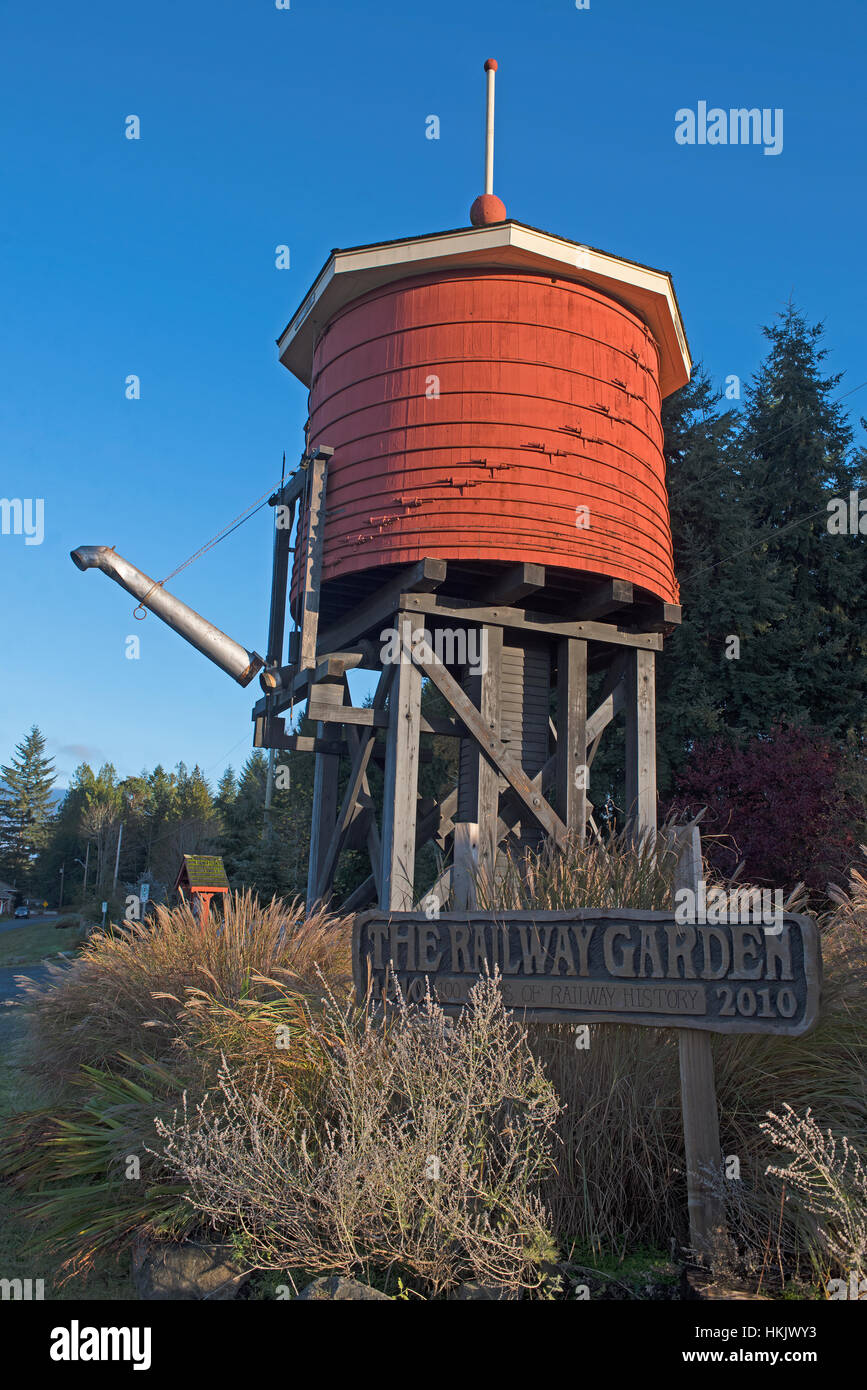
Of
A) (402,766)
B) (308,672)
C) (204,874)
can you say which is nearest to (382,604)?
(308,672)

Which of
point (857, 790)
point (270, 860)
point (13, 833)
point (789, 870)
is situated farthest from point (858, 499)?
point (13, 833)

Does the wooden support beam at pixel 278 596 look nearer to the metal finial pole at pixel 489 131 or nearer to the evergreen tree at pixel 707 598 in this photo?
the metal finial pole at pixel 489 131

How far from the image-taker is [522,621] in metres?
9.19

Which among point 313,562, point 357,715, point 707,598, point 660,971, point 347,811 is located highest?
point 707,598

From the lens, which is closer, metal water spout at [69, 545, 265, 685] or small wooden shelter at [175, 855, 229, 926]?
metal water spout at [69, 545, 265, 685]

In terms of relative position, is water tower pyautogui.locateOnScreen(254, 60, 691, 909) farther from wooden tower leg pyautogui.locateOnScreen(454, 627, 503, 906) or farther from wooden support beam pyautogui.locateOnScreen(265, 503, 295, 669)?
wooden support beam pyautogui.locateOnScreen(265, 503, 295, 669)

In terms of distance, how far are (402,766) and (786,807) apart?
16.0 ft

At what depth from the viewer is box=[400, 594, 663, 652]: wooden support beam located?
340 inches

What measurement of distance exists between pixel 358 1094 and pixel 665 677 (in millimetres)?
13232

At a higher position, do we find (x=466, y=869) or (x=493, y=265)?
(x=493, y=265)

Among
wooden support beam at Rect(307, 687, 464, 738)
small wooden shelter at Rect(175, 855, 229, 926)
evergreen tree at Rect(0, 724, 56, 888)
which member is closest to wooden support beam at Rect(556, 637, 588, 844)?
wooden support beam at Rect(307, 687, 464, 738)

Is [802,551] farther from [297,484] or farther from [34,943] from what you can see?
[34,943]

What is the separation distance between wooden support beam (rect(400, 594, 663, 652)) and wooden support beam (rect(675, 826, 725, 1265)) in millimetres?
5584
